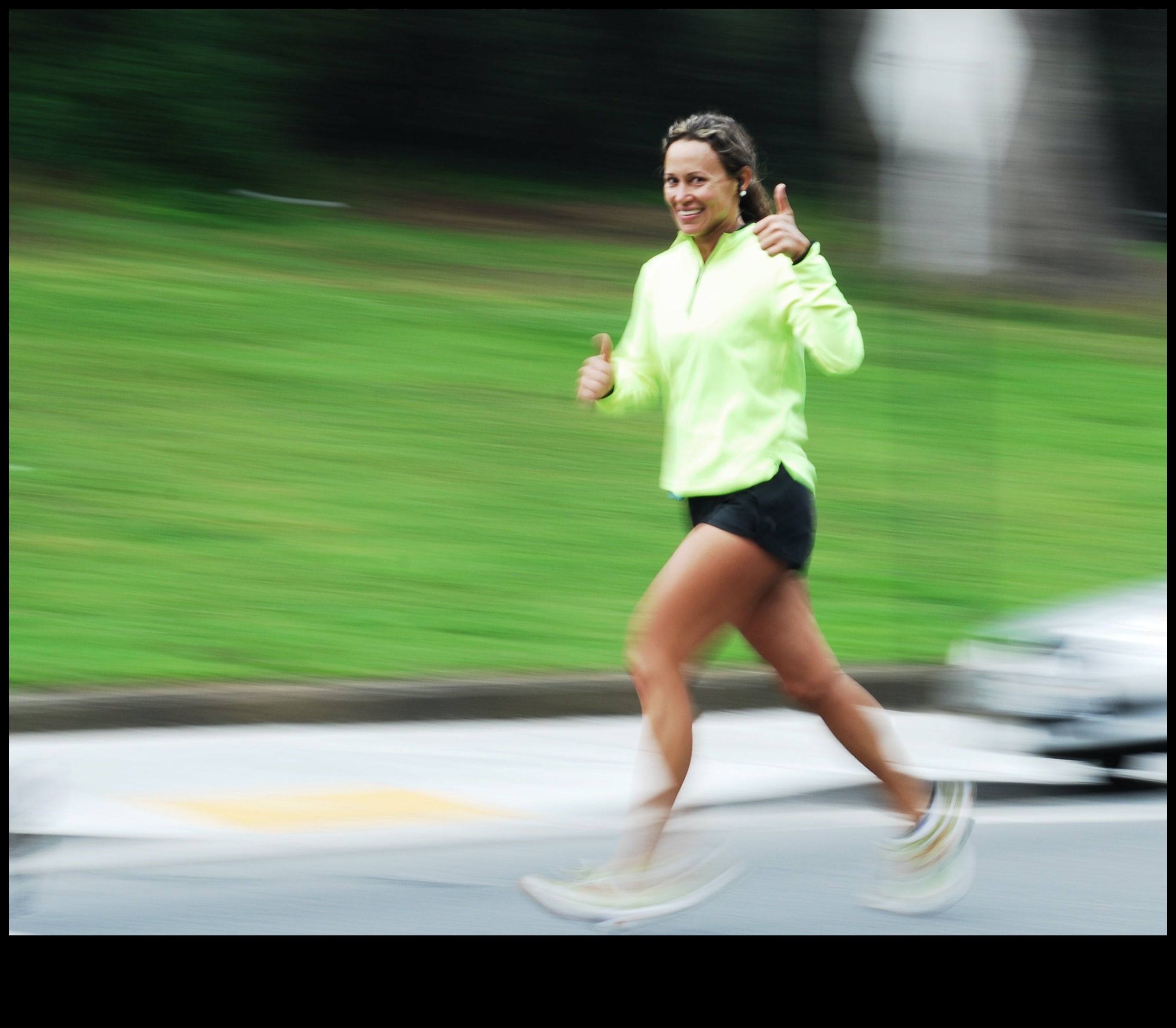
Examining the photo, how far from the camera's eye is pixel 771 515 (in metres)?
3.63

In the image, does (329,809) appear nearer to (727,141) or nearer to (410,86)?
(727,141)

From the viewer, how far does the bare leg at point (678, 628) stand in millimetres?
3605

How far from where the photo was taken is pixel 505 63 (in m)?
12.5

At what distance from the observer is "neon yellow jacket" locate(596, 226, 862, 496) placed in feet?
11.7

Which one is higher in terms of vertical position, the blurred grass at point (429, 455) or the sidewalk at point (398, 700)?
the blurred grass at point (429, 455)

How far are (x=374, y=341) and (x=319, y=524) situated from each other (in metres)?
2.46

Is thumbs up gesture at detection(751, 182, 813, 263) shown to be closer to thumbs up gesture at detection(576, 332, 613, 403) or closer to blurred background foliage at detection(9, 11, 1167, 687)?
thumbs up gesture at detection(576, 332, 613, 403)

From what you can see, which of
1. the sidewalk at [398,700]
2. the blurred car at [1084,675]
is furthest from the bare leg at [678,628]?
the sidewalk at [398,700]

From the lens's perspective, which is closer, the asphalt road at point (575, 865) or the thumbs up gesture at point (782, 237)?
the thumbs up gesture at point (782, 237)

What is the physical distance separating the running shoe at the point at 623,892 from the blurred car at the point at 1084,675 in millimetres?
2082

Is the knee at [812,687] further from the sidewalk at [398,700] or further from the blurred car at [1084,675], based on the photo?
the sidewalk at [398,700]

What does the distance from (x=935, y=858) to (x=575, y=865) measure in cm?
100

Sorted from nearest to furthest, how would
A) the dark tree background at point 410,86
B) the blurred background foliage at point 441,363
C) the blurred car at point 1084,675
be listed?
the blurred car at point 1084,675 < the blurred background foliage at point 441,363 < the dark tree background at point 410,86

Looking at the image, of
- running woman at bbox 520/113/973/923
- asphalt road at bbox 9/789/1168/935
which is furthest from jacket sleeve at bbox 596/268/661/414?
asphalt road at bbox 9/789/1168/935
